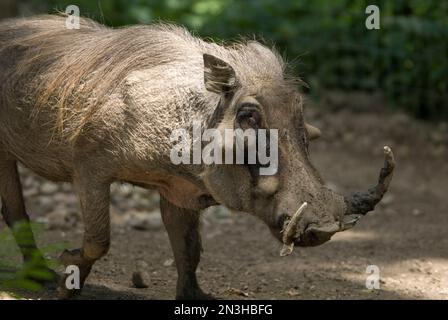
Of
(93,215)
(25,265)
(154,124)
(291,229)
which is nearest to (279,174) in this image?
(291,229)

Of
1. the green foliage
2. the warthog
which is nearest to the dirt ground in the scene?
the green foliage

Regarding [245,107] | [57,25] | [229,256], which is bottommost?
[229,256]

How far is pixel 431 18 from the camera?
30.7 ft

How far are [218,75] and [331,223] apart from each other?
0.90m

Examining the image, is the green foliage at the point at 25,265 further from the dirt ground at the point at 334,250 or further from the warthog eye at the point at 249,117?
the warthog eye at the point at 249,117

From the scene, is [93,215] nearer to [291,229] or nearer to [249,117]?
[249,117]

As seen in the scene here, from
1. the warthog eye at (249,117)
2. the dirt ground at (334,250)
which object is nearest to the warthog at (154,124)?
the warthog eye at (249,117)

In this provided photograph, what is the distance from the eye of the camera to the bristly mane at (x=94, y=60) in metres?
4.52

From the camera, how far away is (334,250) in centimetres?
618

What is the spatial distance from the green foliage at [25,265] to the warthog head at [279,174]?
2.85 ft
